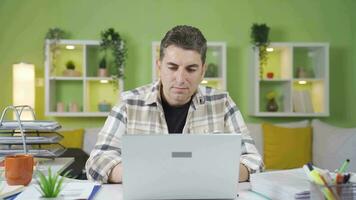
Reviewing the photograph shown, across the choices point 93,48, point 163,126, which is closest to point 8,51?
point 93,48

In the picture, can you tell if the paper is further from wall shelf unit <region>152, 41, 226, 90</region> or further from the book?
wall shelf unit <region>152, 41, 226, 90</region>

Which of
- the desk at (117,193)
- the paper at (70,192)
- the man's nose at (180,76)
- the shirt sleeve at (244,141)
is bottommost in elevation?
the desk at (117,193)

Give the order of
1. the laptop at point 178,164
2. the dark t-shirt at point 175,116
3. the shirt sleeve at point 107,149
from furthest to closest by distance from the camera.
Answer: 1. the dark t-shirt at point 175,116
2. the shirt sleeve at point 107,149
3. the laptop at point 178,164

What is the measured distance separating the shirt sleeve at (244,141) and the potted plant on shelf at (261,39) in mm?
1893

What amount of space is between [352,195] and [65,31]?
3278 millimetres

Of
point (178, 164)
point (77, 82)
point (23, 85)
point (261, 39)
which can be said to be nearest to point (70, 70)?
point (77, 82)

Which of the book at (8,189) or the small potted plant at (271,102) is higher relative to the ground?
the small potted plant at (271,102)

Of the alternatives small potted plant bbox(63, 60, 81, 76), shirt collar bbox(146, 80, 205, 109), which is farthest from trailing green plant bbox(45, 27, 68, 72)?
shirt collar bbox(146, 80, 205, 109)

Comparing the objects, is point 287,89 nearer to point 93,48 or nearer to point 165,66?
point 93,48

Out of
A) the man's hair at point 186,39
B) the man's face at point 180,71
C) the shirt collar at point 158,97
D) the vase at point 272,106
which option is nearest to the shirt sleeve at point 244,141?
the shirt collar at point 158,97

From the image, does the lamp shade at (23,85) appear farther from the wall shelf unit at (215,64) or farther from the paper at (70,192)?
the paper at (70,192)

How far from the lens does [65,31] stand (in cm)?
Answer: 364

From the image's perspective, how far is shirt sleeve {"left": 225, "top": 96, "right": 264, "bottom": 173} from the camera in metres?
1.43

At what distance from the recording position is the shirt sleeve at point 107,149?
134 cm
